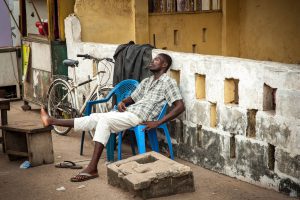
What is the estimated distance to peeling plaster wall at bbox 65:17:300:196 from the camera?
215 inches

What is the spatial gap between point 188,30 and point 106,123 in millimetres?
5310

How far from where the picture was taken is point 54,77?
31.7 feet

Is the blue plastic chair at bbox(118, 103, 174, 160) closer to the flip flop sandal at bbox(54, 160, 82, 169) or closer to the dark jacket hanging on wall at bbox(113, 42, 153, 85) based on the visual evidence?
the flip flop sandal at bbox(54, 160, 82, 169)

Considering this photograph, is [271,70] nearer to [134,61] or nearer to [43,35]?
[134,61]

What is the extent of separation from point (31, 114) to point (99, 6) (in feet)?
8.05

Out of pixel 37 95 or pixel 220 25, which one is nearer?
pixel 37 95

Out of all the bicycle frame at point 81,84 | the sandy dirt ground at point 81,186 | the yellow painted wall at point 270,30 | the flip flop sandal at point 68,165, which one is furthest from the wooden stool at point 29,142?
the yellow painted wall at point 270,30

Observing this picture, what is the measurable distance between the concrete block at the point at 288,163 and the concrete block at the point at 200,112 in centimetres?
117

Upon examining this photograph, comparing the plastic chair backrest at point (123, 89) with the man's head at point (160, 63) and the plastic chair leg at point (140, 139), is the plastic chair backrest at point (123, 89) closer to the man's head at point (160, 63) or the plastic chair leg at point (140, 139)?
the man's head at point (160, 63)

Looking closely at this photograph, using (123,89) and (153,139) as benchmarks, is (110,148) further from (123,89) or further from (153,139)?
(123,89)

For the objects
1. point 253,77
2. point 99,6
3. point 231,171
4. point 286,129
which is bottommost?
point 231,171

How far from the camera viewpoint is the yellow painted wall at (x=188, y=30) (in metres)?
11.0

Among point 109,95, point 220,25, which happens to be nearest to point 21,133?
point 109,95

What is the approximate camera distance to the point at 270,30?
10852 millimetres
